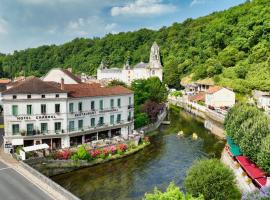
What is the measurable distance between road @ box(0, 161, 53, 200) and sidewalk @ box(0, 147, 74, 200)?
353 mm

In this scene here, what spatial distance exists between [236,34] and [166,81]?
34.6 m

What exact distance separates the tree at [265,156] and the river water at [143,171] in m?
9.15

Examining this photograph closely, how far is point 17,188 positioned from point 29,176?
3.11m

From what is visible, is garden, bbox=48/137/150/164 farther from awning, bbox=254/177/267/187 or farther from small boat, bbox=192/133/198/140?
awning, bbox=254/177/267/187

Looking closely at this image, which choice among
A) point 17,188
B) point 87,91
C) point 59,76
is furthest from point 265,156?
point 59,76

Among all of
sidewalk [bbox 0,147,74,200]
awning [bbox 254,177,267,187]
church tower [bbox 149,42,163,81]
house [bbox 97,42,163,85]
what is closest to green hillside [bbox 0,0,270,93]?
church tower [bbox 149,42,163,81]

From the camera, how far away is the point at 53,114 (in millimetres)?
43312

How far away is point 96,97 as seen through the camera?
47969 mm

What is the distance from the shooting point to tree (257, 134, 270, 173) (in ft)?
102

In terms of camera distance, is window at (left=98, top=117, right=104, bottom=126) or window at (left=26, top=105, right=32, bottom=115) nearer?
window at (left=26, top=105, right=32, bottom=115)

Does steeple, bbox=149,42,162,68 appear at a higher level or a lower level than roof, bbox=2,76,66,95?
higher

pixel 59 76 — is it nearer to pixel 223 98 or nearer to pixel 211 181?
pixel 211 181

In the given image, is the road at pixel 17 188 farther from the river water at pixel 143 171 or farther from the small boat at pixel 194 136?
the small boat at pixel 194 136

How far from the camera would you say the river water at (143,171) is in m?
35.2
